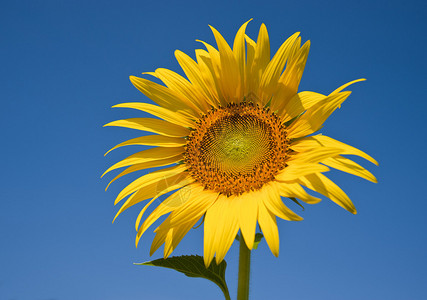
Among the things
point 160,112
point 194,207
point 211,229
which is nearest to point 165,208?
point 194,207

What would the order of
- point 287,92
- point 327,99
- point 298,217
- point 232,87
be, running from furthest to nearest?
1. point 232,87
2. point 287,92
3. point 327,99
4. point 298,217

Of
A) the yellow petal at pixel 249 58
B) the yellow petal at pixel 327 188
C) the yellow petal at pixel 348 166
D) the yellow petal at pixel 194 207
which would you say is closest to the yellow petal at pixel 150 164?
the yellow petal at pixel 194 207

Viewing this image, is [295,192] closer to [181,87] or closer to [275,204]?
[275,204]

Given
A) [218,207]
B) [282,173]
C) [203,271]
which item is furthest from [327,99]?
[203,271]

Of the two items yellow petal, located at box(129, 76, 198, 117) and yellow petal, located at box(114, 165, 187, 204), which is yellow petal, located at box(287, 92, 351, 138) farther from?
yellow petal, located at box(114, 165, 187, 204)

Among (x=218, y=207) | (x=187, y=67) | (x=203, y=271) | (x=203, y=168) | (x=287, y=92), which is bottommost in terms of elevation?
(x=203, y=271)

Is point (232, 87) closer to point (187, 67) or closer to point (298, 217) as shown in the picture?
point (187, 67)

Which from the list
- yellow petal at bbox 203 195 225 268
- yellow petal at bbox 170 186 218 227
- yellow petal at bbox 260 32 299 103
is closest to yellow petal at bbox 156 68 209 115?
yellow petal at bbox 260 32 299 103
